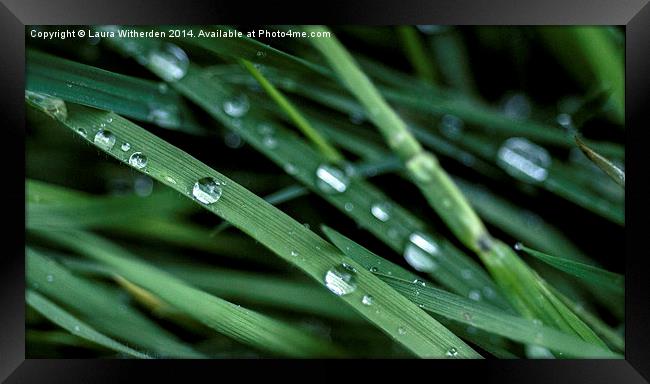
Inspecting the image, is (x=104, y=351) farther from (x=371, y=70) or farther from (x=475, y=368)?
(x=371, y=70)

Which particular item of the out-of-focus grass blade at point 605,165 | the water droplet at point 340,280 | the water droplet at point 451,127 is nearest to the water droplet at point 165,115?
the water droplet at point 340,280

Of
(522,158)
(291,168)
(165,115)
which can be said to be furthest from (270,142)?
(522,158)

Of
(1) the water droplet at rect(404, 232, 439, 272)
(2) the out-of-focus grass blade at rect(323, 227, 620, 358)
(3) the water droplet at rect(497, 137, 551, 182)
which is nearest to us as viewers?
(2) the out-of-focus grass blade at rect(323, 227, 620, 358)

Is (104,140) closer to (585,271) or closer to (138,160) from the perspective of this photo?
(138,160)

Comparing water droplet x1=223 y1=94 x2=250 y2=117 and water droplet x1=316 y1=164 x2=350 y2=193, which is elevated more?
water droplet x1=223 y1=94 x2=250 y2=117

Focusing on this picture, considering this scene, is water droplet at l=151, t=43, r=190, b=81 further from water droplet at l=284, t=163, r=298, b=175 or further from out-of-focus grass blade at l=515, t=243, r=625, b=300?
out-of-focus grass blade at l=515, t=243, r=625, b=300

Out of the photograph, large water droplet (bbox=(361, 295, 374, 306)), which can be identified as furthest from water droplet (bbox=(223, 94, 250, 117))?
large water droplet (bbox=(361, 295, 374, 306))

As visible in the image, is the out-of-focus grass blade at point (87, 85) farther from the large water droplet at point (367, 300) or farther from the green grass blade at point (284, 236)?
the large water droplet at point (367, 300)
